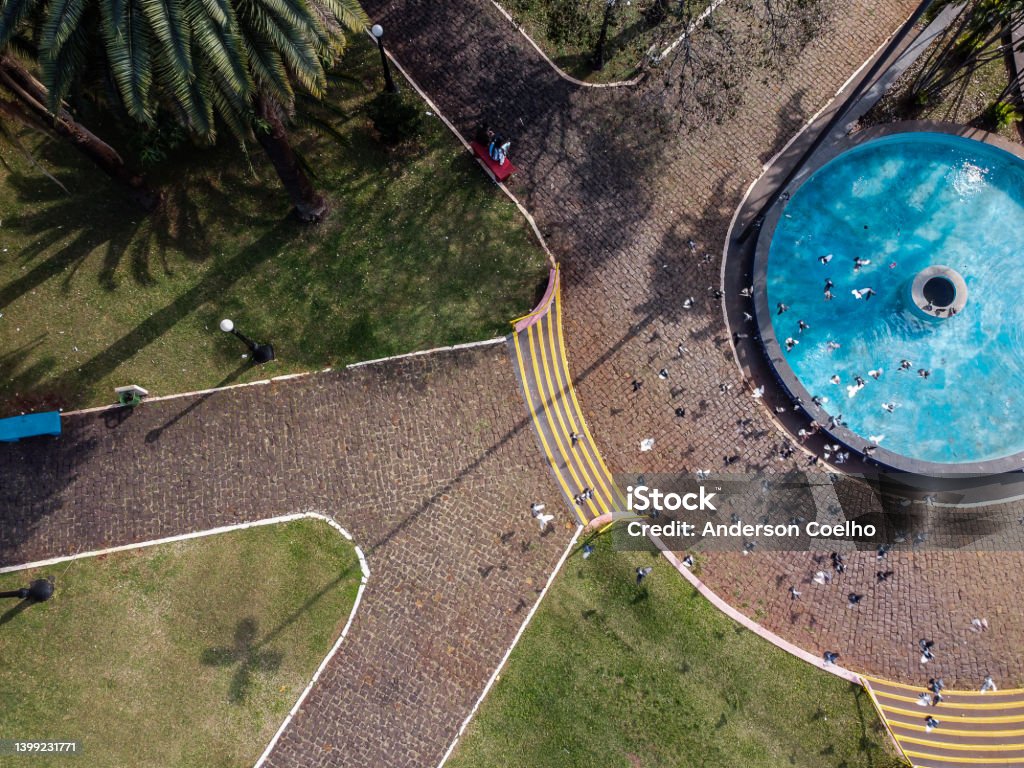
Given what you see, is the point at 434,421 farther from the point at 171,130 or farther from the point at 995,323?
the point at 995,323

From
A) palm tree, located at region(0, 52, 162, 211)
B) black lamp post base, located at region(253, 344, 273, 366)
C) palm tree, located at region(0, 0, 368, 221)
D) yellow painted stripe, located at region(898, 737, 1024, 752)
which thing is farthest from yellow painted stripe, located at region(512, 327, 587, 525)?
palm tree, located at region(0, 52, 162, 211)

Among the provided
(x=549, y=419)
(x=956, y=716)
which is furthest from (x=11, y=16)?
(x=956, y=716)

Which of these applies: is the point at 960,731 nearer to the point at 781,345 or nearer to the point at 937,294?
the point at 781,345

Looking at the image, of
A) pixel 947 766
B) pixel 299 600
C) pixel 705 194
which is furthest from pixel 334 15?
pixel 947 766

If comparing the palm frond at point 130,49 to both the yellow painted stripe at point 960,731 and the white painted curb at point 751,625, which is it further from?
the yellow painted stripe at point 960,731

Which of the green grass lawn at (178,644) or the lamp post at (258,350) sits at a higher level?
the lamp post at (258,350)

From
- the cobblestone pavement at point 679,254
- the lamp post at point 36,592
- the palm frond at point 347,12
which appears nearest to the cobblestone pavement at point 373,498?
the lamp post at point 36,592

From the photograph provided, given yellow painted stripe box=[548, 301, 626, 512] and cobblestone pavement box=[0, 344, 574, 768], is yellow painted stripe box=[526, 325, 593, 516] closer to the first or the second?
yellow painted stripe box=[548, 301, 626, 512]
